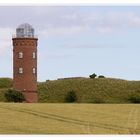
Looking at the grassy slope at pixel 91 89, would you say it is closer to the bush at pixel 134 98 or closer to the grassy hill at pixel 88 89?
the grassy hill at pixel 88 89

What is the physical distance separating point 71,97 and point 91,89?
20.9ft

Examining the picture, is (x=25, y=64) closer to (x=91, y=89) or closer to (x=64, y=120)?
(x=91, y=89)

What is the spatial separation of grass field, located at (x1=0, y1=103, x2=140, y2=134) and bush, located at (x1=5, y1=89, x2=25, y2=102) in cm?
1493

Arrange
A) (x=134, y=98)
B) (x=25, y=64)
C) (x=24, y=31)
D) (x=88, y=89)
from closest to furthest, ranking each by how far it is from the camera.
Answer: (x=134, y=98) < (x=25, y=64) < (x=24, y=31) < (x=88, y=89)

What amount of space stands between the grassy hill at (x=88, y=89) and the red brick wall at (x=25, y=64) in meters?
2.14

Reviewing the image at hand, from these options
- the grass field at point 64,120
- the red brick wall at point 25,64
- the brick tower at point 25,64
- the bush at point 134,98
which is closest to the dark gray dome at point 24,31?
the brick tower at point 25,64

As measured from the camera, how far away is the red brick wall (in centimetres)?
4850

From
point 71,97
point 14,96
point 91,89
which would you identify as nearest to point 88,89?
point 91,89

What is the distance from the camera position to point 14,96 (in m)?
43.6

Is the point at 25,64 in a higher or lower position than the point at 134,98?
higher

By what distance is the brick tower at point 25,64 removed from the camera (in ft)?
159

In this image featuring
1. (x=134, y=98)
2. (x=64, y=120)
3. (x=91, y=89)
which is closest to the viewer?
(x=64, y=120)

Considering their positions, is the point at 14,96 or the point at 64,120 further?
the point at 14,96

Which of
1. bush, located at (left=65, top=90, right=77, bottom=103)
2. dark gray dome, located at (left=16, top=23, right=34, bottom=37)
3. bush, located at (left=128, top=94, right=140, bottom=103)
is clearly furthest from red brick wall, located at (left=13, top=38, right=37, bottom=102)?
bush, located at (left=128, top=94, right=140, bottom=103)
